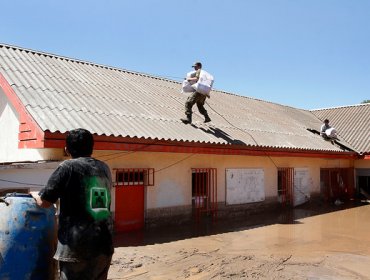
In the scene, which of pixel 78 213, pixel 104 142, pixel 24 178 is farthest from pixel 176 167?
pixel 78 213

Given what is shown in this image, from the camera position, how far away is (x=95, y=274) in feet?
9.46

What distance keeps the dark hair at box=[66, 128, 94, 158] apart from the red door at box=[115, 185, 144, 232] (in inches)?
263

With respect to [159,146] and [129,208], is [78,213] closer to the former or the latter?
[159,146]

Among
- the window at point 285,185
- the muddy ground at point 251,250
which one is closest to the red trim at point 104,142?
the muddy ground at point 251,250

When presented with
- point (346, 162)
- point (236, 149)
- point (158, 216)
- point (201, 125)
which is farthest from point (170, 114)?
point (346, 162)

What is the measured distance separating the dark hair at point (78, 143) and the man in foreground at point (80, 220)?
0.11 m

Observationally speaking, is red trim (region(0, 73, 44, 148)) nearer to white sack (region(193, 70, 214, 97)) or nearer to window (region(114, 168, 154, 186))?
window (region(114, 168, 154, 186))

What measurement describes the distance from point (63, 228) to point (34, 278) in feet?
2.71

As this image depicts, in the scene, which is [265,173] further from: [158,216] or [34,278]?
[34,278]

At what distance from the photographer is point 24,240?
131 inches

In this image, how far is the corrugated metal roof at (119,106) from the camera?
870cm

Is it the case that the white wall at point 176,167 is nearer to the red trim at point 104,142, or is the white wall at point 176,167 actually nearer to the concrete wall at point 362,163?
the red trim at point 104,142

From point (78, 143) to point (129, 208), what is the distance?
7.08 meters

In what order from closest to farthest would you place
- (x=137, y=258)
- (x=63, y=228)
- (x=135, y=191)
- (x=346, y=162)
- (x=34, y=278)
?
1. (x=63, y=228)
2. (x=34, y=278)
3. (x=137, y=258)
4. (x=135, y=191)
5. (x=346, y=162)
